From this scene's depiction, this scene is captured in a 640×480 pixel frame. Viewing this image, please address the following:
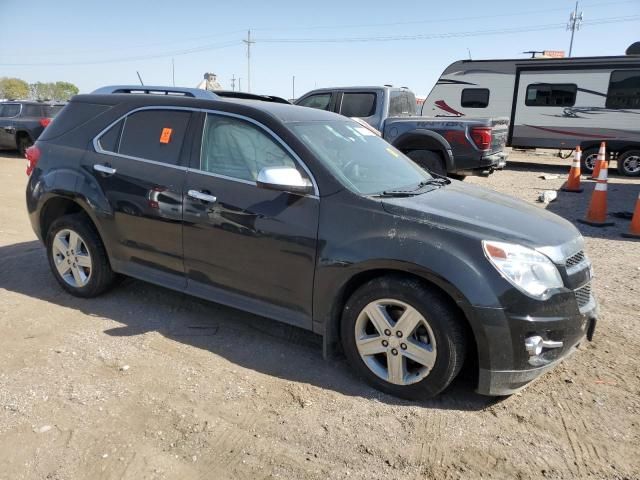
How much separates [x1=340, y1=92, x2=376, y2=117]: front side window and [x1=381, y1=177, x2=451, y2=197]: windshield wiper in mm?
6386

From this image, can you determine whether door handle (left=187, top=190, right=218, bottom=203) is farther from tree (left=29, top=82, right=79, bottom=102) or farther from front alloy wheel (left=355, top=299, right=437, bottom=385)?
tree (left=29, top=82, right=79, bottom=102)

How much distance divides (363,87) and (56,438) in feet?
29.2

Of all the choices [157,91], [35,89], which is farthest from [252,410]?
[35,89]

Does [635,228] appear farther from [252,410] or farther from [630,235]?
[252,410]

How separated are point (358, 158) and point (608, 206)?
7464 mm

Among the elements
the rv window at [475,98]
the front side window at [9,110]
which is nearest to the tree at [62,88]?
the front side window at [9,110]

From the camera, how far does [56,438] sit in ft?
8.50

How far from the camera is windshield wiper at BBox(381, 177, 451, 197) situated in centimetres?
328

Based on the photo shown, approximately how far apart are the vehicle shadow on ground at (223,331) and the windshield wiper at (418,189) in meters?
1.22

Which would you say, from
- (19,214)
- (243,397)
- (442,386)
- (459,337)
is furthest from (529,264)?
(19,214)

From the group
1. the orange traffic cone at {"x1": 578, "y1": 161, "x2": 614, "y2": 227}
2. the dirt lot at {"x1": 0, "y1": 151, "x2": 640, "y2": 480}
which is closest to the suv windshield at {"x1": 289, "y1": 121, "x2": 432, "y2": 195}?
the dirt lot at {"x1": 0, "y1": 151, "x2": 640, "y2": 480}

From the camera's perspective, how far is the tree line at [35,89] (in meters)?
91.7

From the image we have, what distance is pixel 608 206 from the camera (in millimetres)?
9117

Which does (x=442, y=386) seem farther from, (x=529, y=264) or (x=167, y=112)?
(x=167, y=112)
